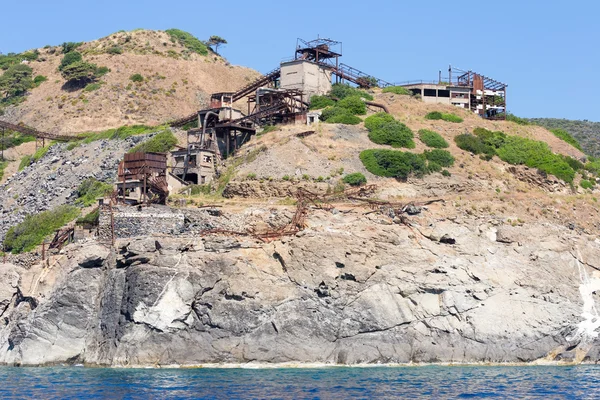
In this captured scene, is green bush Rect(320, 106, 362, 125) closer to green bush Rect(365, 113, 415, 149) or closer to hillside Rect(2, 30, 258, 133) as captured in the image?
green bush Rect(365, 113, 415, 149)

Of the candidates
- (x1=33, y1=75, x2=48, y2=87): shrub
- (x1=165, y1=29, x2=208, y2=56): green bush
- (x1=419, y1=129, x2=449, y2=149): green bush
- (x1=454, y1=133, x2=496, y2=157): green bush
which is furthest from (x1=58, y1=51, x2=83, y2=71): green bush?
(x1=454, y1=133, x2=496, y2=157): green bush

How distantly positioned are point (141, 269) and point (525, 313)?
23.1m

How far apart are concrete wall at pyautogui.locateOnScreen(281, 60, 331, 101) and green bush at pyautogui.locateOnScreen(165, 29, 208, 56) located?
4567cm

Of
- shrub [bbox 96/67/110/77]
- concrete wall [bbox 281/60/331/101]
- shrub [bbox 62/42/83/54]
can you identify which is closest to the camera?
concrete wall [bbox 281/60/331/101]

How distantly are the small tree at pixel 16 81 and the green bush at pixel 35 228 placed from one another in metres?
52.0

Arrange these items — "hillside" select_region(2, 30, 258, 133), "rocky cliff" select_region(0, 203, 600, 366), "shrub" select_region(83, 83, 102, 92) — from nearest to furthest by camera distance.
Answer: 1. "rocky cliff" select_region(0, 203, 600, 366)
2. "hillside" select_region(2, 30, 258, 133)
3. "shrub" select_region(83, 83, 102, 92)

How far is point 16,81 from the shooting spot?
127 metres

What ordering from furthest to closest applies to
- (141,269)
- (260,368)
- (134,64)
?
(134,64) → (141,269) → (260,368)

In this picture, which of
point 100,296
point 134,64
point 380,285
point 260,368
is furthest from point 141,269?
point 134,64

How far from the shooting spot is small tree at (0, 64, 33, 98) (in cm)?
12481

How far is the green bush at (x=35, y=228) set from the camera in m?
70.5

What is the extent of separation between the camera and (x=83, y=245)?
6075cm

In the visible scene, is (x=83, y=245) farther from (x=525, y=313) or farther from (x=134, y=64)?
(x=134, y=64)

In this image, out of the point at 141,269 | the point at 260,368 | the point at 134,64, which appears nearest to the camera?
the point at 260,368
